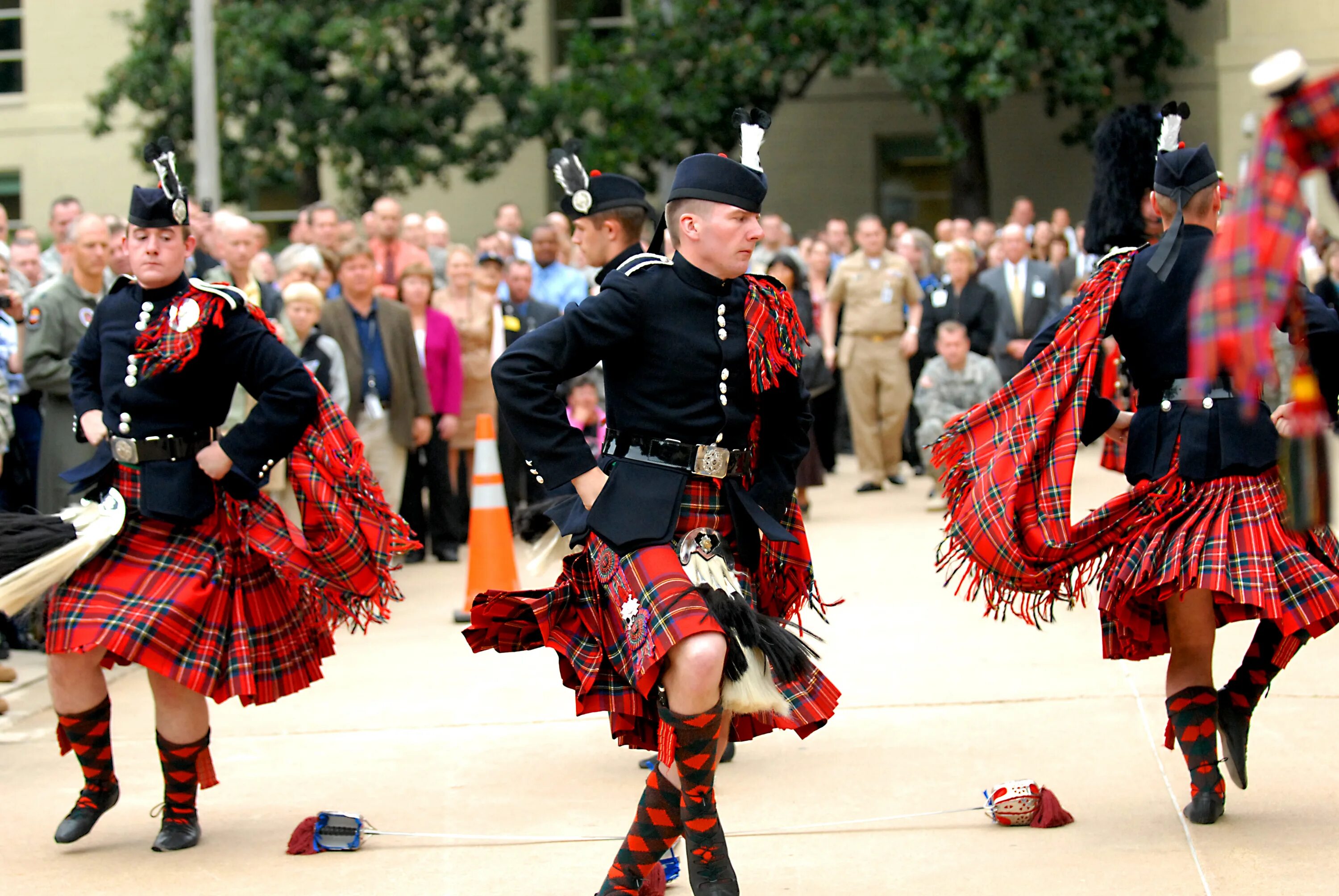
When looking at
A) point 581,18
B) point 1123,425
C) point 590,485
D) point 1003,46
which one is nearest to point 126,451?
point 590,485

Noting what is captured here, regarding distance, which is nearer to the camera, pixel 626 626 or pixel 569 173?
pixel 626 626

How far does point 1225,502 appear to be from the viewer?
469 cm

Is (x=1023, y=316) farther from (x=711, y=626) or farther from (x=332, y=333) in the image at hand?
(x=711, y=626)

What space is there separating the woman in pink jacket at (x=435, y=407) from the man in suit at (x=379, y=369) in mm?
202

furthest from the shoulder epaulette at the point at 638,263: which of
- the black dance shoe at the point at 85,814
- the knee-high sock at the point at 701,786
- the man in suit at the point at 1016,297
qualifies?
the man in suit at the point at 1016,297

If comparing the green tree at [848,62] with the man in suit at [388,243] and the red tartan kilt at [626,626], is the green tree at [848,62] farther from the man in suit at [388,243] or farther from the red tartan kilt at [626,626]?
the red tartan kilt at [626,626]

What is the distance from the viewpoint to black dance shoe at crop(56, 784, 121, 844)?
16.4ft

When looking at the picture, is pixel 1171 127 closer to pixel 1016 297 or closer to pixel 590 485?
pixel 590 485

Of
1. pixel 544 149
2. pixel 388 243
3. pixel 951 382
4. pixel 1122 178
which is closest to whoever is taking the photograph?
pixel 1122 178

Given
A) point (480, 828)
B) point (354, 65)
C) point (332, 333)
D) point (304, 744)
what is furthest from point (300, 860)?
point (354, 65)

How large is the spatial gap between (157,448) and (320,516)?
1.71 feet

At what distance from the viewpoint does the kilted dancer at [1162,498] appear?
4.67m

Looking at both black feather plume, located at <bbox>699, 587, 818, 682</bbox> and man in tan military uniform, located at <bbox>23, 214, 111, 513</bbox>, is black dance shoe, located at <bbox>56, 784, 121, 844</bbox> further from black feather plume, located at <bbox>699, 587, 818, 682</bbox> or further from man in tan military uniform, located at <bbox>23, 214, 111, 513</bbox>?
man in tan military uniform, located at <bbox>23, 214, 111, 513</bbox>

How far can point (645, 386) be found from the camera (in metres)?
4.27
